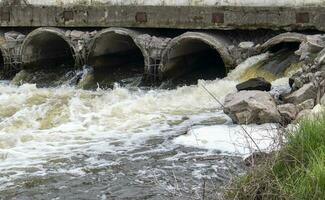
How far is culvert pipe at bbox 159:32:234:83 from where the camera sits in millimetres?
12391

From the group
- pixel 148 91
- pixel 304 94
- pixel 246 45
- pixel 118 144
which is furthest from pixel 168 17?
pixel 118 144

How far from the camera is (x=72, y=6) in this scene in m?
14.1

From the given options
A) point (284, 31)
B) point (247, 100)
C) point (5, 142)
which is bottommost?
point (5, 142)

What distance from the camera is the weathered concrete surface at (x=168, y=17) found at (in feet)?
38.4

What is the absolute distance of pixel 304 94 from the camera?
8.82 meters

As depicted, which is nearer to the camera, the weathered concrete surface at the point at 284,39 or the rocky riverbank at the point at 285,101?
the rocky riverbank at the point at 285,101

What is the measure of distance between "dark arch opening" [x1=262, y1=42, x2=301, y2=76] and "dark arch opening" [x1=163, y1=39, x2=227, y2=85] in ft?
5.36

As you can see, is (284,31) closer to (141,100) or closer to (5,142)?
(141,100)

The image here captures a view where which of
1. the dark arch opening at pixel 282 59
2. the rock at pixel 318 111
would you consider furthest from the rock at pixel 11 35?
the rock at pixel 318 111

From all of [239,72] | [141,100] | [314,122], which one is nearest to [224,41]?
[239,72]

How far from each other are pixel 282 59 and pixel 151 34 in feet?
11.4

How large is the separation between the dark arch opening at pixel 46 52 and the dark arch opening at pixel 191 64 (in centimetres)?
303

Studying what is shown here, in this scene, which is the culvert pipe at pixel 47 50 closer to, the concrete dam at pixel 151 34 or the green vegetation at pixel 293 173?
the concrete dam at pixel 151 34

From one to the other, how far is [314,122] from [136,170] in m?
→ 2.95
